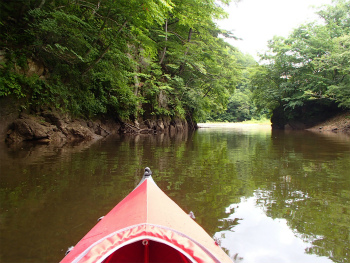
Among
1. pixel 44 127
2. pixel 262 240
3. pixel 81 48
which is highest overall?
pixel 81 48

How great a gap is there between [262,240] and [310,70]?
29.4 m

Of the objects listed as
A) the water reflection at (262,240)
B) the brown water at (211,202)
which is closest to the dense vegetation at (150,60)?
the brown water at (211,202)

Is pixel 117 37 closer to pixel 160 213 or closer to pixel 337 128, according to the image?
pixel 160 213

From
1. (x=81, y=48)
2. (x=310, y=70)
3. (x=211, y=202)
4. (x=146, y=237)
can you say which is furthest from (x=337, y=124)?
(x=146, y=237)

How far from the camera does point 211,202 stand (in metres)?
3.79

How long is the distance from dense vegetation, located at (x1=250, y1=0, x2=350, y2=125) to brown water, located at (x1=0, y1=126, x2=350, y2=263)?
21247 mm

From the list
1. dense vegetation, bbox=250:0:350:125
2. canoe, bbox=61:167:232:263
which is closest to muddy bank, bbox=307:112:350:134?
dense vegetation, bbox=250:0:350:125

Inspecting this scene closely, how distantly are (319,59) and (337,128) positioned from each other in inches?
267

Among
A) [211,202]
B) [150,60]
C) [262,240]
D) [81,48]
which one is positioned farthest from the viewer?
[150,60]

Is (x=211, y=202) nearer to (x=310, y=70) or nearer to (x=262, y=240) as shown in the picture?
(x=262, y=240)

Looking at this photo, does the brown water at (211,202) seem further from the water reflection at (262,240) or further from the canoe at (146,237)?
the canoe at (146,237)

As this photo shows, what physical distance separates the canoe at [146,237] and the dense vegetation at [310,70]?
25.9 metres

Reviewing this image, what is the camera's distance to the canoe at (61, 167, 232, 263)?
1.67 metres

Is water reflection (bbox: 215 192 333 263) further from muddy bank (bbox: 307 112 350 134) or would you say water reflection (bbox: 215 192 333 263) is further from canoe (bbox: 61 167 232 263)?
muddy bank (bbox: 307 112 350 134)
